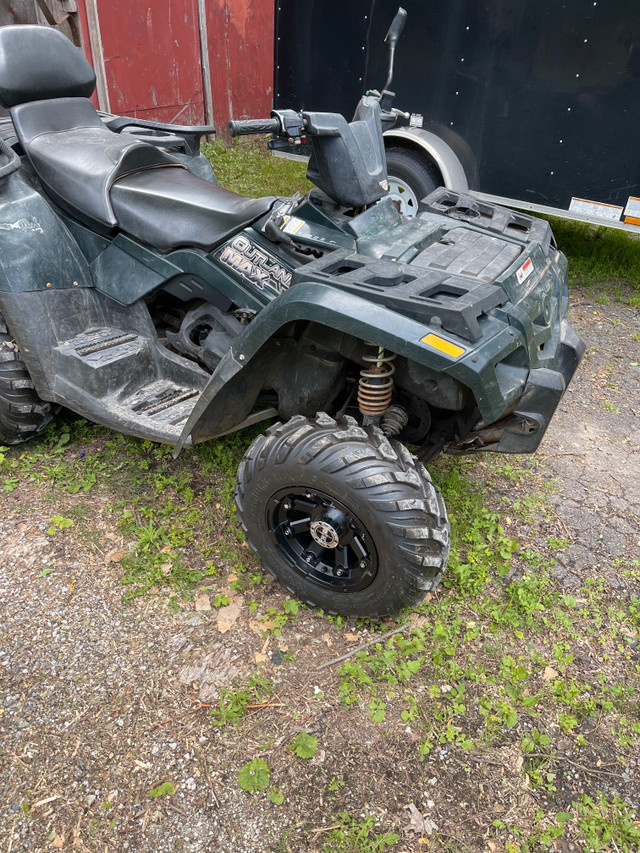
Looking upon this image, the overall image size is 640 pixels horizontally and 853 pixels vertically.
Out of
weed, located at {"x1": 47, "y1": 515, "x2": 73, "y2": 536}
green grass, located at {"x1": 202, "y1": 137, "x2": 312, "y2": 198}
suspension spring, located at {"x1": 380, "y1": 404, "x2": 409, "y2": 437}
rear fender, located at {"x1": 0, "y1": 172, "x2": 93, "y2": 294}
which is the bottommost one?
green grass, located at {"x1": 202, "y1": 137, "x2": 312, "y2": 198}

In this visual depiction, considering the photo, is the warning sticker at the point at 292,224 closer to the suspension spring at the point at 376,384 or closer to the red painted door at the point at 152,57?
the suspension spring at the point at 376,384

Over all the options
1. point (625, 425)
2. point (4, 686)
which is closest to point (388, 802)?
point (4, 686)

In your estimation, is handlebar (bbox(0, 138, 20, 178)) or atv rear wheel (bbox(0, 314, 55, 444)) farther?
atv rear wheel (bbox(0, 314, 55, 444))

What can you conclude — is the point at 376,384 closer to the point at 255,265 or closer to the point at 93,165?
the point at 255,265

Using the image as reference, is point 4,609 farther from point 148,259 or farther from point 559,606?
point 559,606

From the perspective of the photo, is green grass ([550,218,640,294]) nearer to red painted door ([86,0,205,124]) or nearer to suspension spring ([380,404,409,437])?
suspension spring ([380,404,409,437])

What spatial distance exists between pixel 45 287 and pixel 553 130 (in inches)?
169

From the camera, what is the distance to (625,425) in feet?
13.9

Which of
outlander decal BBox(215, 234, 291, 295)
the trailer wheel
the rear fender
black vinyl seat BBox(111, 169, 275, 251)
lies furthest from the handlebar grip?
the trailer wheel

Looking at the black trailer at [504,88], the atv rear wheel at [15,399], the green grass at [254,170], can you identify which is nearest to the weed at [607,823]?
the atv rear wheel at [15,399]

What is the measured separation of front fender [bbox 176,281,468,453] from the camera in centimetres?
205

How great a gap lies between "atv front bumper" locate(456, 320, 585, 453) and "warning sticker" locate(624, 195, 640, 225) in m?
3.13

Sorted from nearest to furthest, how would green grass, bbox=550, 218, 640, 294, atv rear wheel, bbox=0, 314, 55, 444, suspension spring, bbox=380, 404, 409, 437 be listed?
suspension spring, bbox=380, 404, 409, 437, atv rear wheel, bbox=0, 314, 55, 444, green grass, bbox=550, 218, 640, 294

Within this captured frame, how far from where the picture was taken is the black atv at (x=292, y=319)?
2254 mm
